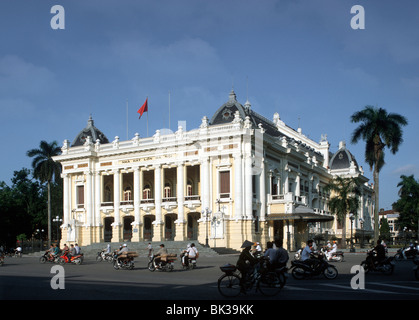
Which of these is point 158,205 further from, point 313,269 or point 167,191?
point 313,269

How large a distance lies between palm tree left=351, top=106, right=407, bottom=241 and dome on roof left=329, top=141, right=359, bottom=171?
111 ft

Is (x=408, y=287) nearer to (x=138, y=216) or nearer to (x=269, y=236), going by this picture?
(x=269, y=236)

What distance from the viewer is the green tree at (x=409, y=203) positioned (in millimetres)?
87000

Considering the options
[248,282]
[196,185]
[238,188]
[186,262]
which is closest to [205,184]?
[238,188]

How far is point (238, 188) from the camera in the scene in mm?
51656

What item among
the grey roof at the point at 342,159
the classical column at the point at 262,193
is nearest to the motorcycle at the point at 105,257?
the classical column at the point at 262,193

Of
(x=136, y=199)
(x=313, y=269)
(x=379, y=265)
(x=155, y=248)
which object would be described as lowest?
(x=155, y=248)

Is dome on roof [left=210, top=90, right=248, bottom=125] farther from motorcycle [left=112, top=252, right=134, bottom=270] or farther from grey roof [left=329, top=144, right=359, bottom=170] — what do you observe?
grey roof [left=329, top=144, right=359, bottom=170]

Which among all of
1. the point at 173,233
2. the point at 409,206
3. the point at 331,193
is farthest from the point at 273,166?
the point at 409,206

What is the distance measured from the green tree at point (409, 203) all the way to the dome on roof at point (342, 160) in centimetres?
901

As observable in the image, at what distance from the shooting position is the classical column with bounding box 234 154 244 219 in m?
51.6

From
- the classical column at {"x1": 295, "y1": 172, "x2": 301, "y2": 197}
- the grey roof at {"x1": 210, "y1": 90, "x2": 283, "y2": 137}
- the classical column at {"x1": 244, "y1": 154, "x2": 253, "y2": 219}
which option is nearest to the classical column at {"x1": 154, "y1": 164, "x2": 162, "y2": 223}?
the grey roof at {"x1": 210, "y1": 90, "x2": 283, "y2": 137}

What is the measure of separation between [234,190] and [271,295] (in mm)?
37111

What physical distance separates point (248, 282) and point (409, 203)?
7825 centimetres
